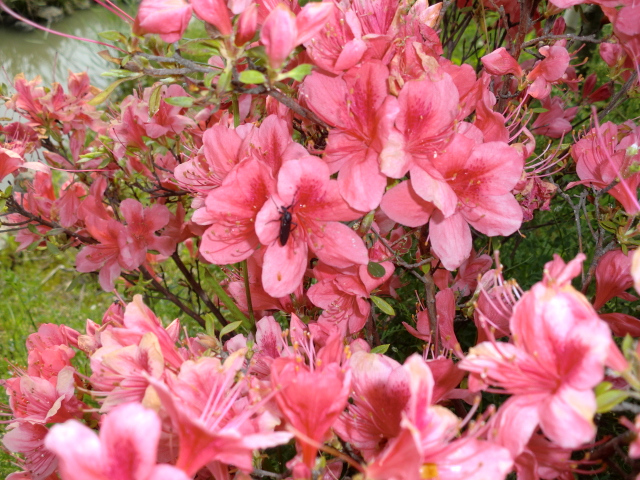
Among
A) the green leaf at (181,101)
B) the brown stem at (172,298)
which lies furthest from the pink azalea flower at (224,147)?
the brown stem at (172,298)

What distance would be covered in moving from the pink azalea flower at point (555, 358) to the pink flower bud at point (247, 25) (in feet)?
1.83

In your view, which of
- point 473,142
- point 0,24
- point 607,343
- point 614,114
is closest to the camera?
point 607,343

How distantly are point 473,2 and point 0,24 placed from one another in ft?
25.3

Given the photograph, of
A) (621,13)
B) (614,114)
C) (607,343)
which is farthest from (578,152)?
(614,114)

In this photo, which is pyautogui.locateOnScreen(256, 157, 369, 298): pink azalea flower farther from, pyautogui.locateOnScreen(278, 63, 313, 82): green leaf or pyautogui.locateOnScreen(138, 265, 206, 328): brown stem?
pyautogui.locateOnScreen(138, 265, 206, 328): brown stem

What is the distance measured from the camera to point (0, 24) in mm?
7492

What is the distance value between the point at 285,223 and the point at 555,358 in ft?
1.68

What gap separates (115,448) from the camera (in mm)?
657

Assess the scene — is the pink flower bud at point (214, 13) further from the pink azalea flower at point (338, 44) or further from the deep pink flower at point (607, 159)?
the deep pink flower at point (607, 159)

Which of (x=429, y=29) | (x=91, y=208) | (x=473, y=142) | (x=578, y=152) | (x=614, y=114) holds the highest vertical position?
(x=429, y=29)

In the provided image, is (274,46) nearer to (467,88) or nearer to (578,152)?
(467,88)

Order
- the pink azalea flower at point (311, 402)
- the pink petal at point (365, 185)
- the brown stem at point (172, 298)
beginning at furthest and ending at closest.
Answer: the brown stem at point (172, 298) → the pink petal at point (365, 185) → the pink azalea flower at point (311, 402)

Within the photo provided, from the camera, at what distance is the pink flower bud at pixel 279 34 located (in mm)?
829

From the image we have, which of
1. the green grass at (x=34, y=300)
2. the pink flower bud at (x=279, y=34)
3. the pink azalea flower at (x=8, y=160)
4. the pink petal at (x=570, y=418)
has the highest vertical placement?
the pink flower bud at (x=279, y=34)
